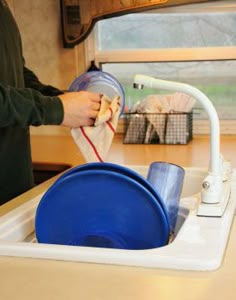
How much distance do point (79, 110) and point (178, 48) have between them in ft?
4.60

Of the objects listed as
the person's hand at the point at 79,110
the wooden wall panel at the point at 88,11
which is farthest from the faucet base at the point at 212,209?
the wooden wall panel at the point at 88,11

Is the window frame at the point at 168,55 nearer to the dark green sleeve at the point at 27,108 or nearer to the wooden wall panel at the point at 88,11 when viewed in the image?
the wooden wall panel at the point at 88,11

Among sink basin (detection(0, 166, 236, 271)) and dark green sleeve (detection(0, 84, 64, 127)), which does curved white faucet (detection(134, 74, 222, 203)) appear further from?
dark green sleeve (detection(0, 84, 64, 127))

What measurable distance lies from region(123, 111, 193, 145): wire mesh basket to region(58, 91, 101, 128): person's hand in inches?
44.0

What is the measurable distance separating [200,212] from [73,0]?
1.73m

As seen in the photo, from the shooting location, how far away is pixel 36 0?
99.1 inches

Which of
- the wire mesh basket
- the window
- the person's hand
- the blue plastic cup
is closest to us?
the blue plastic cup

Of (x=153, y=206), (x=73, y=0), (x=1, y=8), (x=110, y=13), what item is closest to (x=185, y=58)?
(x=110, y=13)

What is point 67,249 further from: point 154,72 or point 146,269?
point 154,72

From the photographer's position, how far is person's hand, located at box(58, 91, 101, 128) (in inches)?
46.1

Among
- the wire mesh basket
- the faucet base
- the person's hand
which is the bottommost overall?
the wire mesh basket

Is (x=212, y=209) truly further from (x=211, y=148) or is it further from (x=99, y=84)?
(x=99, y=84)

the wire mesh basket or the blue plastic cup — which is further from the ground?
the blue plastic cup

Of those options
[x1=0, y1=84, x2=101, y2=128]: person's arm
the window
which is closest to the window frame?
the window
